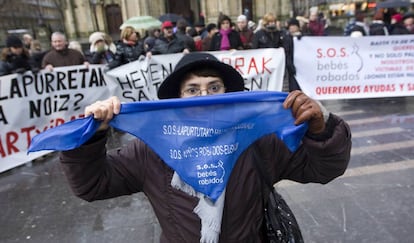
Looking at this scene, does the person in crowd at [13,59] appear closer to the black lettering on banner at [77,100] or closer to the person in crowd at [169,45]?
the black lettering on banner at [77,100]

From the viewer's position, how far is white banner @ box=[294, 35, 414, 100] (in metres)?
6.42

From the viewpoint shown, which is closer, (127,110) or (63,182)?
(127,110)

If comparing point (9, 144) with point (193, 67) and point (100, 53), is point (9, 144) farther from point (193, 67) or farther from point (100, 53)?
point (193, 67)

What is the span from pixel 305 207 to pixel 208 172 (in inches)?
90.3

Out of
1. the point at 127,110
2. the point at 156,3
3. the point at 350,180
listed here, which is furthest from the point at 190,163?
the point at 156,3

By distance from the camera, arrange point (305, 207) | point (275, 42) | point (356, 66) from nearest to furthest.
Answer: point (305, 207)
point (356, 66)
point (275, 42)

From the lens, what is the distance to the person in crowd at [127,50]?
608cm

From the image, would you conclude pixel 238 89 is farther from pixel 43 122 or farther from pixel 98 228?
pixel 43 122

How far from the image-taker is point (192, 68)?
63.1 inches

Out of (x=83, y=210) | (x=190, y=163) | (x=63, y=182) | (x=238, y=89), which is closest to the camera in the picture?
(x=190, y=163)

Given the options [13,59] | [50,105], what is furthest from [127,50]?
[13,59]

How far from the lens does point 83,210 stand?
3.65m

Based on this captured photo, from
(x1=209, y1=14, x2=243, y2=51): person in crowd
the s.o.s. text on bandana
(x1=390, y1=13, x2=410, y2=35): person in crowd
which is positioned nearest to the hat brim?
the s.o.s. text on bandana

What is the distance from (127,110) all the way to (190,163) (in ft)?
1.02
